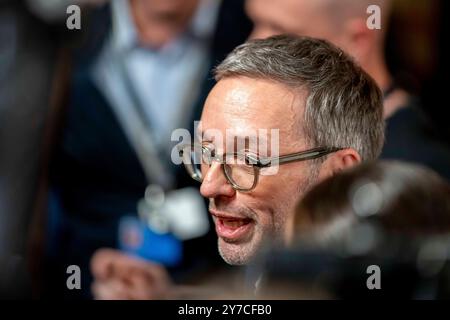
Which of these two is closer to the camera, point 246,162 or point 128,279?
point 246,162

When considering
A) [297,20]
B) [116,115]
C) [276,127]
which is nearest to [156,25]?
[116,115]

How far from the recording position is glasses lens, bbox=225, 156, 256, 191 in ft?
6.36

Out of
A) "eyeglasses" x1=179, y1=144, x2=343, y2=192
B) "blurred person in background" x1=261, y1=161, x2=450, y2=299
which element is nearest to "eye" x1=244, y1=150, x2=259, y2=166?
"eyeglasses" x1=179, y1=144, x2=343, y2=192

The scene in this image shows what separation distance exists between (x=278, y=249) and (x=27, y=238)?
6.31ft

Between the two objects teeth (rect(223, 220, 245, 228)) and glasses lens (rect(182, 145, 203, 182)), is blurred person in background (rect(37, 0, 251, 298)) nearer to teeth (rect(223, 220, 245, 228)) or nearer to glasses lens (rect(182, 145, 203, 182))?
glasses lens (rect(182, 145, 203, 182))

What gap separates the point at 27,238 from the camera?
2965 millimetres

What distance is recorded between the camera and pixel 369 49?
2590 mm

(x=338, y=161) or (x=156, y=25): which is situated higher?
(x=156, y=25)

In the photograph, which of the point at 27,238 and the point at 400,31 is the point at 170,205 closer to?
the point at 27,238

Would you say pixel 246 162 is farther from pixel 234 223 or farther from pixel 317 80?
pixel 317 80

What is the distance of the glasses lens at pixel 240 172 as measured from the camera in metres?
Answer: 1.94

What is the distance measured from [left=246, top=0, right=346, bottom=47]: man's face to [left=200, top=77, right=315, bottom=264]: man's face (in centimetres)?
53

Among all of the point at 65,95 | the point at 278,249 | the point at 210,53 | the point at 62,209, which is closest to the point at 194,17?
the point at 210,53

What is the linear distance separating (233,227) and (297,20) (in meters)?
0.79
